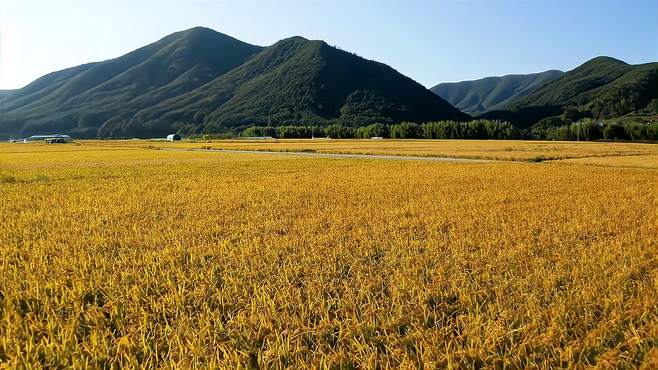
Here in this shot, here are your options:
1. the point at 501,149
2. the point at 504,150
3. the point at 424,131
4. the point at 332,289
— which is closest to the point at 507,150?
the point at 504,150

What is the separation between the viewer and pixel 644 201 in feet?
48.3

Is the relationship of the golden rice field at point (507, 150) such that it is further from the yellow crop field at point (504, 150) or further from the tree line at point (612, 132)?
the tree line at point (612, 132)

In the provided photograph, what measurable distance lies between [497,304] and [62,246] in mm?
7740

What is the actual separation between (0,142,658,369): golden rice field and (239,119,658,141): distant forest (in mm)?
108148

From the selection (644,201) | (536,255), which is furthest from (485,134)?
(536,255)

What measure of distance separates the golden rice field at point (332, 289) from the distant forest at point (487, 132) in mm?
108148

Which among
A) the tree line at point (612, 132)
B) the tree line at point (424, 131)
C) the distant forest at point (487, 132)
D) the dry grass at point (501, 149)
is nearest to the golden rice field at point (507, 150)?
the dry grass at point (501, 149)

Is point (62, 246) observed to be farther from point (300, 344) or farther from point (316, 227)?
point (300, 344)

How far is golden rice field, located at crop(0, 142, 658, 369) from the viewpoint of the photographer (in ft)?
14.4

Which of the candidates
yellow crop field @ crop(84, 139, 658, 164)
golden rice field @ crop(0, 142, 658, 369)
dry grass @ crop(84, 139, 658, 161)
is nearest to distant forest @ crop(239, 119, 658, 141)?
yellow crop field @ crop(84, 139, 658, 164)

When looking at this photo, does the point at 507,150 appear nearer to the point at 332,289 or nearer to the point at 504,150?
the point at 504,150

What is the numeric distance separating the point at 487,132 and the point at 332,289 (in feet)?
406

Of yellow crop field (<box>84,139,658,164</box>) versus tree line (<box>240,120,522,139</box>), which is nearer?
yellow crop field (<box>84,139,658,164</box>)

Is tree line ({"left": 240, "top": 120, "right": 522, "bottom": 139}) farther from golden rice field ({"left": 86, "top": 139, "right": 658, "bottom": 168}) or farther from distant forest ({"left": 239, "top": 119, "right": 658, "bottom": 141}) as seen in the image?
golden rice field ({"left": 86, "top": 139, "right": 658, "bottom": 168})
